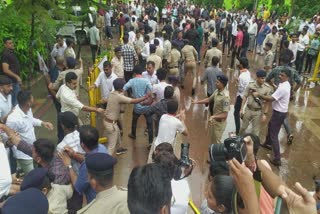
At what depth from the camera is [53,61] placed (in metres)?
9.91

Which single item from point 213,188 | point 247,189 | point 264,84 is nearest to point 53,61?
point 264,84

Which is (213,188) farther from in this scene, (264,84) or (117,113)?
(264,84)

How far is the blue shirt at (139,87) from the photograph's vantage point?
24.5 feet

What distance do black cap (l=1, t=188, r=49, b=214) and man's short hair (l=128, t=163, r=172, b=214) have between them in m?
0.69

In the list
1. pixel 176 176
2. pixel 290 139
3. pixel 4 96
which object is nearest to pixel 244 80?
pixel 290 139

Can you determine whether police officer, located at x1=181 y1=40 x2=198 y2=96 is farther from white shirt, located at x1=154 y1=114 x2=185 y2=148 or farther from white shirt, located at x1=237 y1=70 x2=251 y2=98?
white shirt, located at x1=154 y1=114 x2=185 y2=148

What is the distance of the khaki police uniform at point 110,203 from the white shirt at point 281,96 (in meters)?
4.50

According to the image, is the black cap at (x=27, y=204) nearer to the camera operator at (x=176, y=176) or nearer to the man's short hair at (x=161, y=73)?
the camera operator at (x=176, y=176)

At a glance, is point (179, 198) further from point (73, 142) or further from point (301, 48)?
point (301, 48)

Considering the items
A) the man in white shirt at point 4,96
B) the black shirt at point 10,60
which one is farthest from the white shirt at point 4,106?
the black shirt at point 10,60

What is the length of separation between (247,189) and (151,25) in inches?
567

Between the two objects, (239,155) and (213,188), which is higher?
(239,155)

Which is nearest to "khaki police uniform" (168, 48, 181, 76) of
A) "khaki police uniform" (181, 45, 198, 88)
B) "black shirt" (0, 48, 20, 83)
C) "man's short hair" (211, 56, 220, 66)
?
"khaki police uniform" (181, 45, 198, 88)

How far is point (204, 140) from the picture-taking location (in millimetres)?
8266
